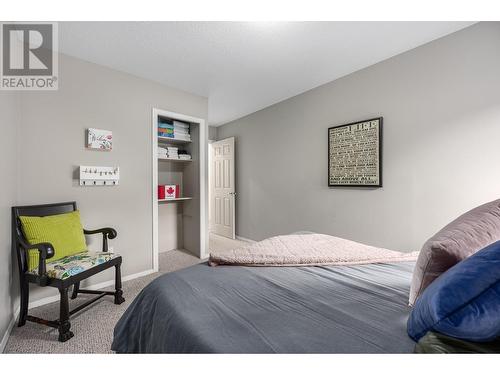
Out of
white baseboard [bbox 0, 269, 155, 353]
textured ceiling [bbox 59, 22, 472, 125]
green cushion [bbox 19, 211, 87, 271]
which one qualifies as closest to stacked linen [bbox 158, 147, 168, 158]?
textured ceiling [bbox 59, 22, 472, 125]

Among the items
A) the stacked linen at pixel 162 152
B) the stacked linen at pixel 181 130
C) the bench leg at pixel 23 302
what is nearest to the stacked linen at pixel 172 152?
the stacked linen at pixel 162 152

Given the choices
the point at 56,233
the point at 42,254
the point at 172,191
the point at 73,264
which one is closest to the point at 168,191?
the point at 172,191

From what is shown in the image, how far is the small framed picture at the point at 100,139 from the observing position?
2602mm

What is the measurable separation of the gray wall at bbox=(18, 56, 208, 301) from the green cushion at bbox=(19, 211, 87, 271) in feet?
1.16

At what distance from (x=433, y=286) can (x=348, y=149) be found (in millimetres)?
2492

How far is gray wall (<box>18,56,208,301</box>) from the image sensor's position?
2.31m

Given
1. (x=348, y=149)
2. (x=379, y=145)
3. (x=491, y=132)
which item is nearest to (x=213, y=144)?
(x=348, y=149)

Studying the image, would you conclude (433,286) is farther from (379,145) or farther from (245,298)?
(379,145)

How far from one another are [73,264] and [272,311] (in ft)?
5.78

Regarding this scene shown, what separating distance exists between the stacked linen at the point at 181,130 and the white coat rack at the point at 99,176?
1103mm

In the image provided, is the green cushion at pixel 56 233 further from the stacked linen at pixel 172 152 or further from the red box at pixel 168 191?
the stacked linen at pixel 172 152

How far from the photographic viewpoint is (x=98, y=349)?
1.71 meters

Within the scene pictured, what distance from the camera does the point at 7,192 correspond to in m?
1.88

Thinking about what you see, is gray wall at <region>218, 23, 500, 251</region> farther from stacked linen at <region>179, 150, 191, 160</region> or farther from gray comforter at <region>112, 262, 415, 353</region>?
stacked linen at <region>179, 150, 191, 160</region>
